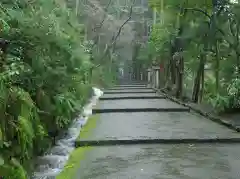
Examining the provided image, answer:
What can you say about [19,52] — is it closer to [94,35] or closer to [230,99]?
[230,99]

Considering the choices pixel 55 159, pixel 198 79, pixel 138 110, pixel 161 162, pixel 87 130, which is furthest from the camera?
pixel 198 79

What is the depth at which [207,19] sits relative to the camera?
1301 centimetres

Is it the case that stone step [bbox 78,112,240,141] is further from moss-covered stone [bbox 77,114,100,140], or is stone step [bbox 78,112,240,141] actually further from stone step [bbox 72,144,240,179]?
stone step [bbox 72,144,240,179]

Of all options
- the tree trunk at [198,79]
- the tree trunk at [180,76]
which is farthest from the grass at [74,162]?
the tree trunk at [180,76]

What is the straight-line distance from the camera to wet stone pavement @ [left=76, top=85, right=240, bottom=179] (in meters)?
5.08

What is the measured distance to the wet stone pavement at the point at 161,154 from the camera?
5.08 metres

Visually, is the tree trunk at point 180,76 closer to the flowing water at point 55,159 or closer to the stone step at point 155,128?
the stone step at point 155,128

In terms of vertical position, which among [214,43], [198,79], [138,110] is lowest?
[138,110]

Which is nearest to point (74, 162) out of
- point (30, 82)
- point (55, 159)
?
point (55, 159)

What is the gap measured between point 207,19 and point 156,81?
1238 cm

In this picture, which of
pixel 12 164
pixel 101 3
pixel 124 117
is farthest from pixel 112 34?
pixel 12 164

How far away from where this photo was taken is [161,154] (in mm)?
6180

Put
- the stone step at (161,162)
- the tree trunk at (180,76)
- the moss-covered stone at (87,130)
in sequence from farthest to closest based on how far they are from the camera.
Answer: the tree trunk at (180,76)
the moss-covered stone at (87,130)
the stone step at (161,162)

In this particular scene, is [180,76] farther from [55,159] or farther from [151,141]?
[55,159]
